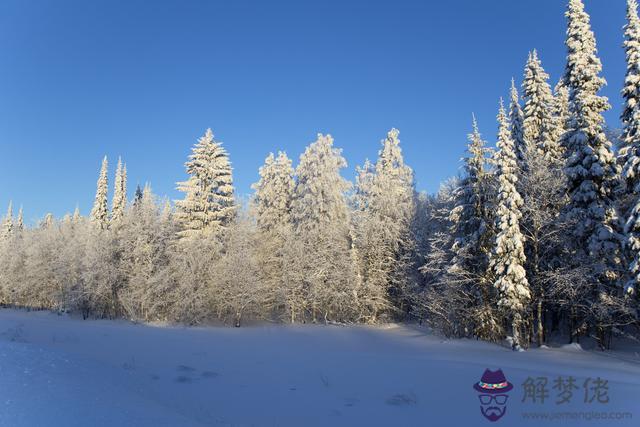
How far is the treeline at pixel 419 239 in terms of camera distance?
22.4 metres

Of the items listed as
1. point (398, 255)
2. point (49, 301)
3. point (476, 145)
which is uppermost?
point (476, 145)

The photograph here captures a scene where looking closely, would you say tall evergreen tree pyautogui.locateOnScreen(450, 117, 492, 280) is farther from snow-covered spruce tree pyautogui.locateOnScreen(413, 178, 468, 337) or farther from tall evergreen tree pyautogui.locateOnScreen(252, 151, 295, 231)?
tall evergreen tree pyautogui.locateOnScreen(252, 151, 295, 231)

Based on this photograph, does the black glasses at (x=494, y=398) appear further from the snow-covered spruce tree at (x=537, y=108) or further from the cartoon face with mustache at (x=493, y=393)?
the snow-covered spruce tree at (x=537, y=108)

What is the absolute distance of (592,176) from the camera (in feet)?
73.6

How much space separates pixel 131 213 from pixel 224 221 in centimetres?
1080

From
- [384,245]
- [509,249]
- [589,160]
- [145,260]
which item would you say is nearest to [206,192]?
[145,260]

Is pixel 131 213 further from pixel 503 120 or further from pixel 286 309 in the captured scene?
pixel 503 120

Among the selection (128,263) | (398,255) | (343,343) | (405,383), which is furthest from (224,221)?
(405,383)

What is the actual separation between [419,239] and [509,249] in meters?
14.2

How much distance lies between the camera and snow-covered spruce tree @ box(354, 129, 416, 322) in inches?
1523

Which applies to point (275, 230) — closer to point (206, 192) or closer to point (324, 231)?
point (324, 231)

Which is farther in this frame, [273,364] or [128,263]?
[128,263]

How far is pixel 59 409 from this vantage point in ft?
29.1

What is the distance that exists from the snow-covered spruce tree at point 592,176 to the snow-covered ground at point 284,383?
420 cm
